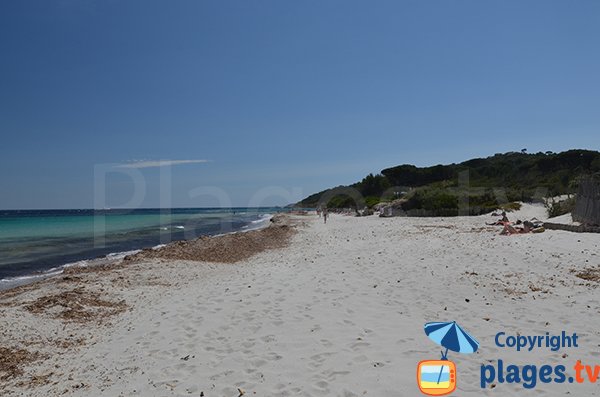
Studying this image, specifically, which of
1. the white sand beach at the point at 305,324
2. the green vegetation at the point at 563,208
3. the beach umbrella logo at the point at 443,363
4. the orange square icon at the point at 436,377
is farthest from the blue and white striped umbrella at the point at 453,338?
the green vegetation at the point at 563,208

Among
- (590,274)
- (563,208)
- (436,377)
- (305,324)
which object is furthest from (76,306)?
(563,208)

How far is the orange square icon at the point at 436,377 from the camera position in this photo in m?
4.14

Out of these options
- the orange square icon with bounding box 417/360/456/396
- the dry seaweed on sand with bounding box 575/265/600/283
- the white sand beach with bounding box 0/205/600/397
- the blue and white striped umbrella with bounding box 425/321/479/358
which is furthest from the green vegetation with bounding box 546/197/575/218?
the orange square icon with bounding box 417/360/456/396

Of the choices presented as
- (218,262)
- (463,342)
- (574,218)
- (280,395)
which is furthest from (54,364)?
(574,218)

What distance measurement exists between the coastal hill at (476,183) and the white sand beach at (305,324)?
16470mm

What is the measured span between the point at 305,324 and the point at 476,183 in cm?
6042

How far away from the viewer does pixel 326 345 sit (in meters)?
5.37

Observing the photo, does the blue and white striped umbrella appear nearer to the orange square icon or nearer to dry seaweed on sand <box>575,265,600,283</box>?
the orange square icon

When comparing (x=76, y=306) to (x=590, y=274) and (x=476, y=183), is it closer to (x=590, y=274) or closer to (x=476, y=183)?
(x=590, y=274)

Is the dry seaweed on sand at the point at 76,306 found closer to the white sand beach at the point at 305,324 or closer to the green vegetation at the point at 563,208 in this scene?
the white sand beach at the point at 305,324

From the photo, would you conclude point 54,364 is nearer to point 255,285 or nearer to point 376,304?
point 255,285

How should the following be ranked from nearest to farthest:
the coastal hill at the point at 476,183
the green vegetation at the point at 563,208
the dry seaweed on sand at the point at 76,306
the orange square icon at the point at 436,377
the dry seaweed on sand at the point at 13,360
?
the orange square icon at the point at 436,377, the dry seaweed on sand at the point at 13,360, the dry seaweed on sand at the point at 76,306, the green vegetation at the point at 563,208, the coastal hill at the point at 476,183

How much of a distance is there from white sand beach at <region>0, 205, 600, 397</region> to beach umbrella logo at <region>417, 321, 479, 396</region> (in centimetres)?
10

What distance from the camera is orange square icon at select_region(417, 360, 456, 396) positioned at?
4137mm
